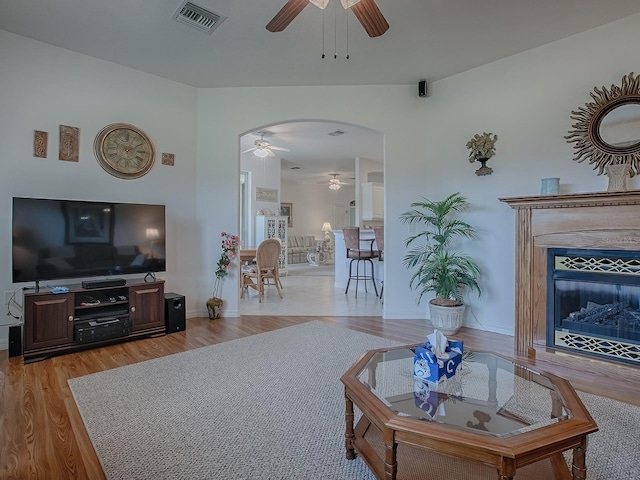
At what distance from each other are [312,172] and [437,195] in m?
6.96

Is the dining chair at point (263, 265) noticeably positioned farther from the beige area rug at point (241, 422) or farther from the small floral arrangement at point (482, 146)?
the small floral arrangement at point (482, 146)

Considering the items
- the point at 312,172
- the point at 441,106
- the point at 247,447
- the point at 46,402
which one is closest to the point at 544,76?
the point at 441,106

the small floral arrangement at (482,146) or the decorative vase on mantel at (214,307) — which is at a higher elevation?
the small floral arrangement at (482,146)

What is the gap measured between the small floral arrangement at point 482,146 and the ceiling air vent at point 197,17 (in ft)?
9.25

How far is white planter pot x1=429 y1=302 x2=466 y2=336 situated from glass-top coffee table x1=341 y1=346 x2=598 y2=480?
5.86 feet

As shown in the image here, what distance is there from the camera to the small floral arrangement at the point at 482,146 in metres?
3.82

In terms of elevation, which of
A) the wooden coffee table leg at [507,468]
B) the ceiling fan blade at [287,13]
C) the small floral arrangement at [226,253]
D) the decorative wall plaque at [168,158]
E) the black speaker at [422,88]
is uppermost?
the black speaker at [422,88]

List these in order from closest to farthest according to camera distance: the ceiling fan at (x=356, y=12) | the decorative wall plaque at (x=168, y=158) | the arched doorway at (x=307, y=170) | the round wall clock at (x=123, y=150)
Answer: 1. the ceiling fan at (x=356, y=12)
2. the round wall clock at (x=123, y=150)
3. the decorative wall plaque at (x=168, y=158)
4. the arched doorway at (x=307, y=170)

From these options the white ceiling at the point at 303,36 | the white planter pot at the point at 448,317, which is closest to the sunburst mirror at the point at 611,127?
the white ceiling at the point at 303,36

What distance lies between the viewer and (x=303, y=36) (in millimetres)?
3330

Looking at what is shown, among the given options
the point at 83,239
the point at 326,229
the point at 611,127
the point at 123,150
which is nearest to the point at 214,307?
the point at 83,239

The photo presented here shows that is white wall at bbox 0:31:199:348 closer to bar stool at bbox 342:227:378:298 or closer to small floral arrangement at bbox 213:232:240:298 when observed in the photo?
small floral arrangement at bbox 213:232:240:298

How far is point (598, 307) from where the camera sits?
114 inches

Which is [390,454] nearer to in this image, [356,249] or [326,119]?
[326,119]
